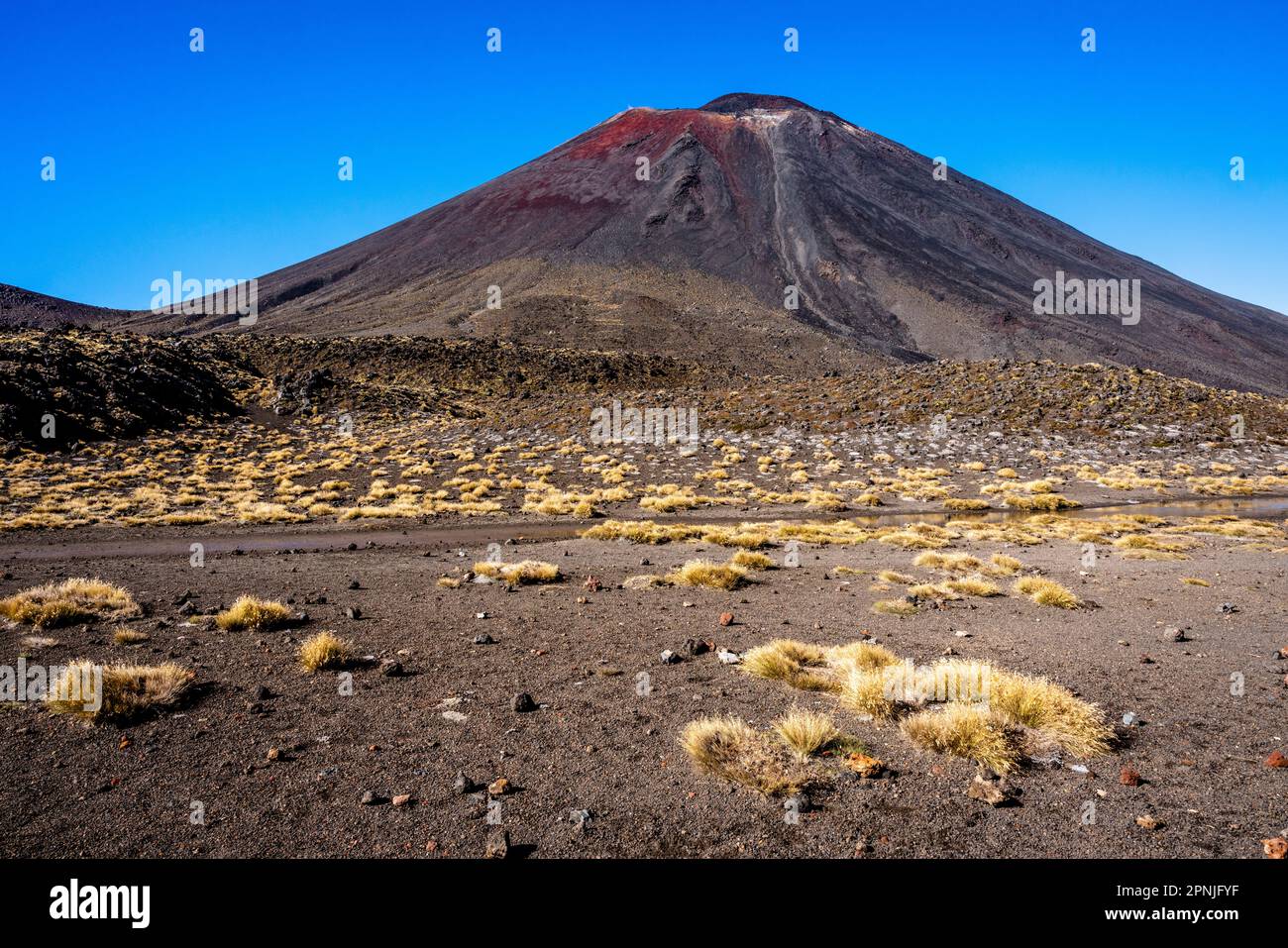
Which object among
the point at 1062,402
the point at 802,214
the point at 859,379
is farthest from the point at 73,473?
the point at 802,214

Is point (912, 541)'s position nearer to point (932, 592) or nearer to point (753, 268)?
point (932, 592)

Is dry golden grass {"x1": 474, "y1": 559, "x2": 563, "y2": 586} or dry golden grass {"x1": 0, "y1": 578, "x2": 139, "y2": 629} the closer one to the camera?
dry golden grass {"x1": 0, "y1": 578, "x2": 139, "y2": 629}

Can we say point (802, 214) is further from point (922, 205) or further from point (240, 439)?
point (240, 439)

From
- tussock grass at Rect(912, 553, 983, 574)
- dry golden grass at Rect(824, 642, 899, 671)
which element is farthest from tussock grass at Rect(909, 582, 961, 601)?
dry golden grass at Rect(824, 642, 899, 671)

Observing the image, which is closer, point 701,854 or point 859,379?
point 701,854

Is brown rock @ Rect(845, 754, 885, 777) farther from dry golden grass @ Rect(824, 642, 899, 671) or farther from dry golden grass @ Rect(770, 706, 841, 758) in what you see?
dry golden grass @ Rect(824, 642, 899, 671)

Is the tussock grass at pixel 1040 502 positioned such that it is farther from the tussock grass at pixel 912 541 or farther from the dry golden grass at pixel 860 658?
→ the dry golden grass at pixel 860 658
